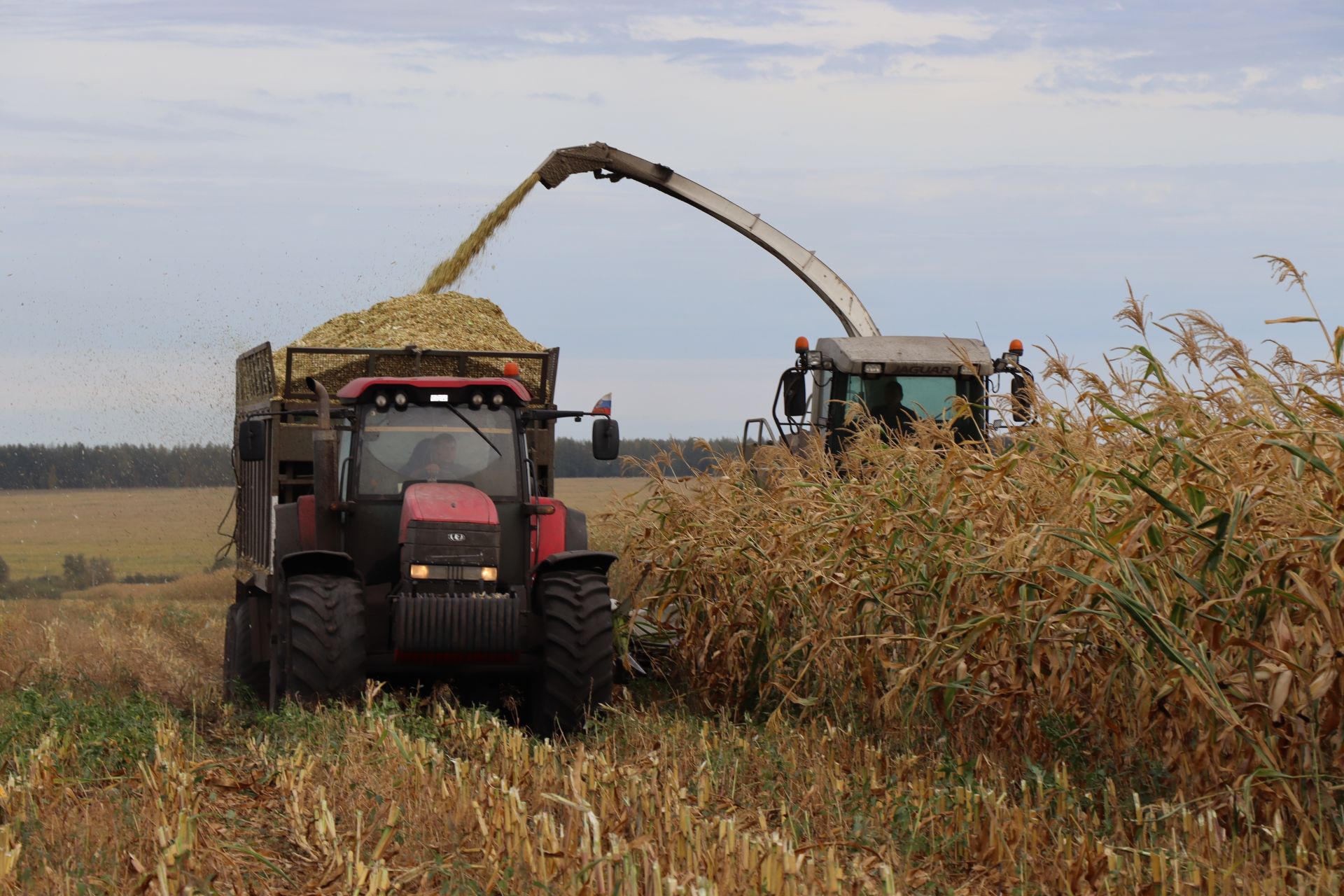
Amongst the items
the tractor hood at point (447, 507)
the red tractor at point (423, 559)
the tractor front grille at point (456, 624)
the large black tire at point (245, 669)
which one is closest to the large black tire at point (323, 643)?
the red tractor at point (423, 559)

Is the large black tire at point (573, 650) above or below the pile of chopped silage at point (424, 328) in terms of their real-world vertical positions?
below

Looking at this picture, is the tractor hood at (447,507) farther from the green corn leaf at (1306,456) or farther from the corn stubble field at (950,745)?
the green corn leaf at (1306,456)

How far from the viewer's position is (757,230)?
16.2m

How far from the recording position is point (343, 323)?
1095 cm

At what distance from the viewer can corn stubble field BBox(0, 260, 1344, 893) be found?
4.25 metres

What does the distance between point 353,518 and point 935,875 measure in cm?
437

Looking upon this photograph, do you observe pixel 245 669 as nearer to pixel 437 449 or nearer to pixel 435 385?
pixel 437 449

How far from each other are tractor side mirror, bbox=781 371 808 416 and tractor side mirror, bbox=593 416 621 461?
490 cm

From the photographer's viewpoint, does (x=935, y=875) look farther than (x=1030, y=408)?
No

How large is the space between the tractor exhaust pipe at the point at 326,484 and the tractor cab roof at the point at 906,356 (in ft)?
21.1

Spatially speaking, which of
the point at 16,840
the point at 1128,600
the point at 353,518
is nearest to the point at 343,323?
the point at 353,518

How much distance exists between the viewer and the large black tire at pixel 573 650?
7215 millimetres

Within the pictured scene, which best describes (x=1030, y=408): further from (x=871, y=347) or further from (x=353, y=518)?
(x=871, y=347)

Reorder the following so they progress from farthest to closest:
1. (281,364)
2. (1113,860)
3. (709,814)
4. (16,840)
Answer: (281,364)
(709,814)
(16,840)
(1113,860)
